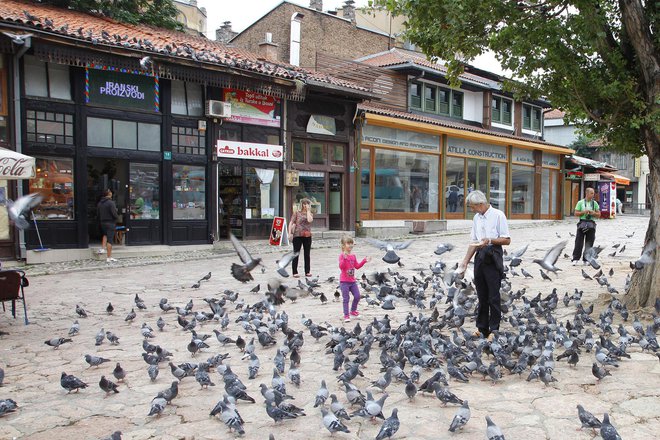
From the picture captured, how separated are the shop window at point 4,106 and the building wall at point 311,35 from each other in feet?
47.4

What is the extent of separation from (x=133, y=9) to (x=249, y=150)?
6.62m

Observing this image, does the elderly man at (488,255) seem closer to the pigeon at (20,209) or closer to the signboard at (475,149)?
the pigeon at (20,209)

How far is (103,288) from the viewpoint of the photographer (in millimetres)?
10602

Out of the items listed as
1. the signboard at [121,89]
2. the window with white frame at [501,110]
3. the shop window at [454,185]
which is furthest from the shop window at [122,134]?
the window with white frame at [501,110]

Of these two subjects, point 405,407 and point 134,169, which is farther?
point 134,169

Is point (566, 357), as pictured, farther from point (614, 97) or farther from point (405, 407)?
point (614, 97)

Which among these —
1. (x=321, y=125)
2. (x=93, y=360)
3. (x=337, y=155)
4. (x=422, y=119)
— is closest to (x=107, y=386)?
(x=93, y=360)

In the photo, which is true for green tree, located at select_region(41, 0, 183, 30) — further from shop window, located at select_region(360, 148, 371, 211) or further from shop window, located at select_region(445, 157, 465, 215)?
shop window, located at select_region(445, 157, 465, 215)

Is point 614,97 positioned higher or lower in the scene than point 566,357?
higher

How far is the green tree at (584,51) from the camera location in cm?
718

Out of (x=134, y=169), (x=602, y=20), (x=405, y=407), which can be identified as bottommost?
(x=405, y=407)

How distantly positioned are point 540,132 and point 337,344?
2962cm

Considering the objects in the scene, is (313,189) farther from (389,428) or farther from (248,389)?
(389,428)

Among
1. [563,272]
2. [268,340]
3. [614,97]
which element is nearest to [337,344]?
[268,340]
